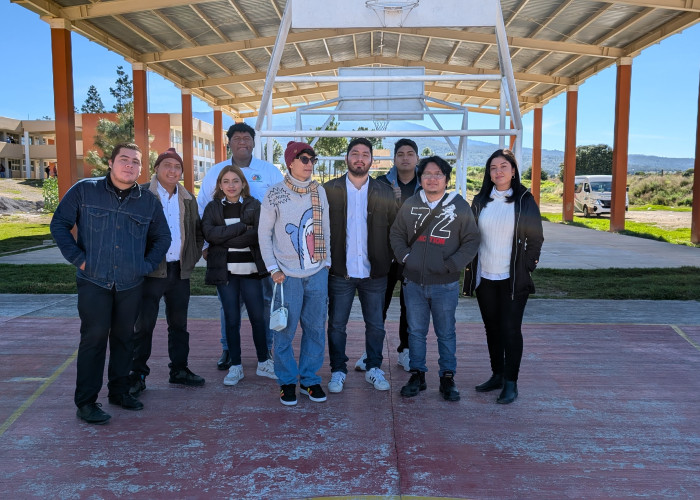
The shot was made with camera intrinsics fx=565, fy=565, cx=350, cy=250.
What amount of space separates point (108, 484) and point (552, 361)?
362 centimetres

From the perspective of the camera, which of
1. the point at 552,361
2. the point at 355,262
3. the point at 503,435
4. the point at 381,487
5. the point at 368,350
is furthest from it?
the point at 552,361

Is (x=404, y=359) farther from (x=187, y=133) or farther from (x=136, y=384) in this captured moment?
(x=187, y=133)

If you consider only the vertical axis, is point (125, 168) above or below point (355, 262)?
above

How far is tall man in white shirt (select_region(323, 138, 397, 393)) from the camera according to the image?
402 centimetres

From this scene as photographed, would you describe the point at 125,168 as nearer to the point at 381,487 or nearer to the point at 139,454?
the point at 139,454

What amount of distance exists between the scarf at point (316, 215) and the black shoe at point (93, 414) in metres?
1.68

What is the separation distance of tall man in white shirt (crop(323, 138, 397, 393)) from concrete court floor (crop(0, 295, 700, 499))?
616mm

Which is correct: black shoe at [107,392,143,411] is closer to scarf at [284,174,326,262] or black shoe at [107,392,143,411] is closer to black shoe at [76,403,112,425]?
black shoe at [76,403,112,425]

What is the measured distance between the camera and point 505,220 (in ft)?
12.7

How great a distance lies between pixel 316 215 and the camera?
151 inches

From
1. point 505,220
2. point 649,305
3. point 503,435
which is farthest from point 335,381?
point 649,305

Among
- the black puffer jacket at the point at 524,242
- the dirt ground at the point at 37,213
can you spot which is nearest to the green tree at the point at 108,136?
the dirt ground at the point at 37,213

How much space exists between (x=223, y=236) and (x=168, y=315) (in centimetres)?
74

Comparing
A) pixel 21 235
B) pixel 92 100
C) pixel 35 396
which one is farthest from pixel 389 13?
pixel 92 100
